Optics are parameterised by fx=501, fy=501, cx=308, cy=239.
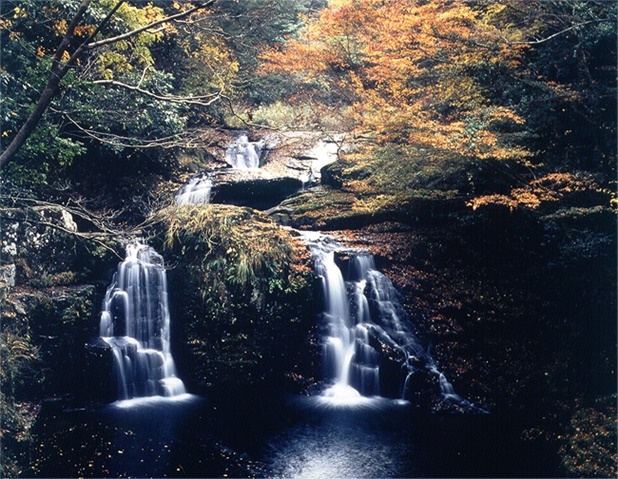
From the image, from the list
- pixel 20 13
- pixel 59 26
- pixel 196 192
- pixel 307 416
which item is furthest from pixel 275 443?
pixel 59 26

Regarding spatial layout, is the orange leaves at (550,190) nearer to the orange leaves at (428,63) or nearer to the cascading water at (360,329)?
the orange leaves at (428,63)

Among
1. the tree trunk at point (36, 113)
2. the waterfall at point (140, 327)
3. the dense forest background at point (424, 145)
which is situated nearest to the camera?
the tree trunk at point (36, 113)

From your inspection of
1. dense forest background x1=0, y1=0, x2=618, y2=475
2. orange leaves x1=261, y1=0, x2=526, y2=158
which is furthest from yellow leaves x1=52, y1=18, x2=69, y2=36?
orange leaves x1=261, y1=0, x2=526, y2=158

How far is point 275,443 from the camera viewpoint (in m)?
7.42

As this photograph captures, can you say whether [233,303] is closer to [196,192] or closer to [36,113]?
[196,192]

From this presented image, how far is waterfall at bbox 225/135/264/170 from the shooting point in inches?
548

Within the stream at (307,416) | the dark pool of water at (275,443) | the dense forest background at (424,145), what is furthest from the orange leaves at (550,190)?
the dark pool of water at (275,443)

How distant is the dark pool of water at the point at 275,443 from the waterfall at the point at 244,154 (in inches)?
282

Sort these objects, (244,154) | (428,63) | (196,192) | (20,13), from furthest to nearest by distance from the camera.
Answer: (244,154)
(196,192)
(428,63)
(20,13)

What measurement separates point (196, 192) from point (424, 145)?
5.59m

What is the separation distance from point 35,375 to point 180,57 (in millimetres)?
10077

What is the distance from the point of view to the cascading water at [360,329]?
9120mm

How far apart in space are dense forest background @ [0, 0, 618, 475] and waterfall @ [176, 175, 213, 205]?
1.62 feet

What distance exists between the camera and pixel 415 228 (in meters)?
11.7
